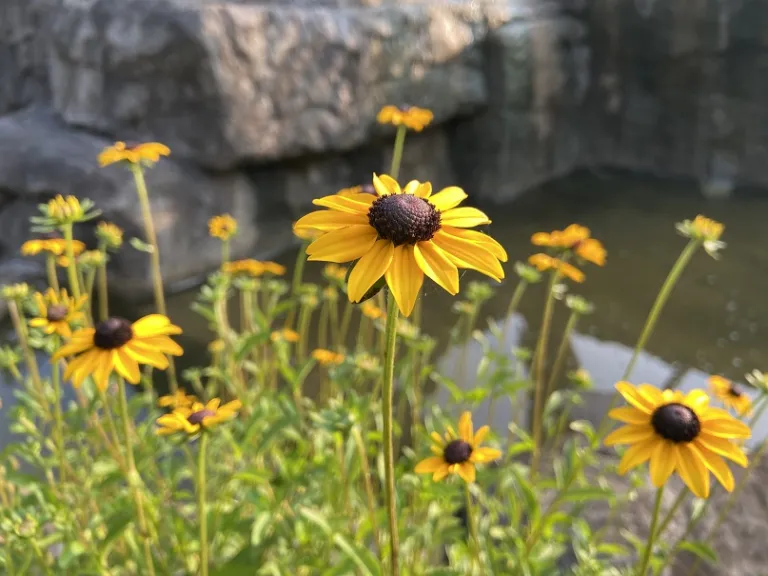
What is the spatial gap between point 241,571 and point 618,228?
127 inches

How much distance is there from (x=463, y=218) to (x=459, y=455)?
327 mm

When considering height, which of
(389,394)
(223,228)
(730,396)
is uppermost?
(389,394)

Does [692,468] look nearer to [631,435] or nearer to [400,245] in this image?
[631,435]

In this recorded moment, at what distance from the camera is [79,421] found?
1.01 m

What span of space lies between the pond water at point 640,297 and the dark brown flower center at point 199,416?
0.96 meters

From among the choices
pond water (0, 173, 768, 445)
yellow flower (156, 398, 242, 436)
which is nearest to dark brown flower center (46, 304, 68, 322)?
yellow flower (156, 398, 242, 436)

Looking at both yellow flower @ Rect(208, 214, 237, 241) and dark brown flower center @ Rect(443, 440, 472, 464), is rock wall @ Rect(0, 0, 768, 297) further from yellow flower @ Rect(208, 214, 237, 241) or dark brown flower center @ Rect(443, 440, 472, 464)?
dark brown flower center @ Rect(443, 440, 472, 464)

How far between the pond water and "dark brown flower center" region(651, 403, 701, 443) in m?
0.97

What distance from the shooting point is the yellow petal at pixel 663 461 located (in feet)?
2.00

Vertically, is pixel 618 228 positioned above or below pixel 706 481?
below

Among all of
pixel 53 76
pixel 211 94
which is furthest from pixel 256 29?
pixel 53 76

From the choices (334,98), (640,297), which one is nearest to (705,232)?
(640,297)

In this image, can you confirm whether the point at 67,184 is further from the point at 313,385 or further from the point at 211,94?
the point at 313,385

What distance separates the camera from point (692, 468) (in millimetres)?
615
